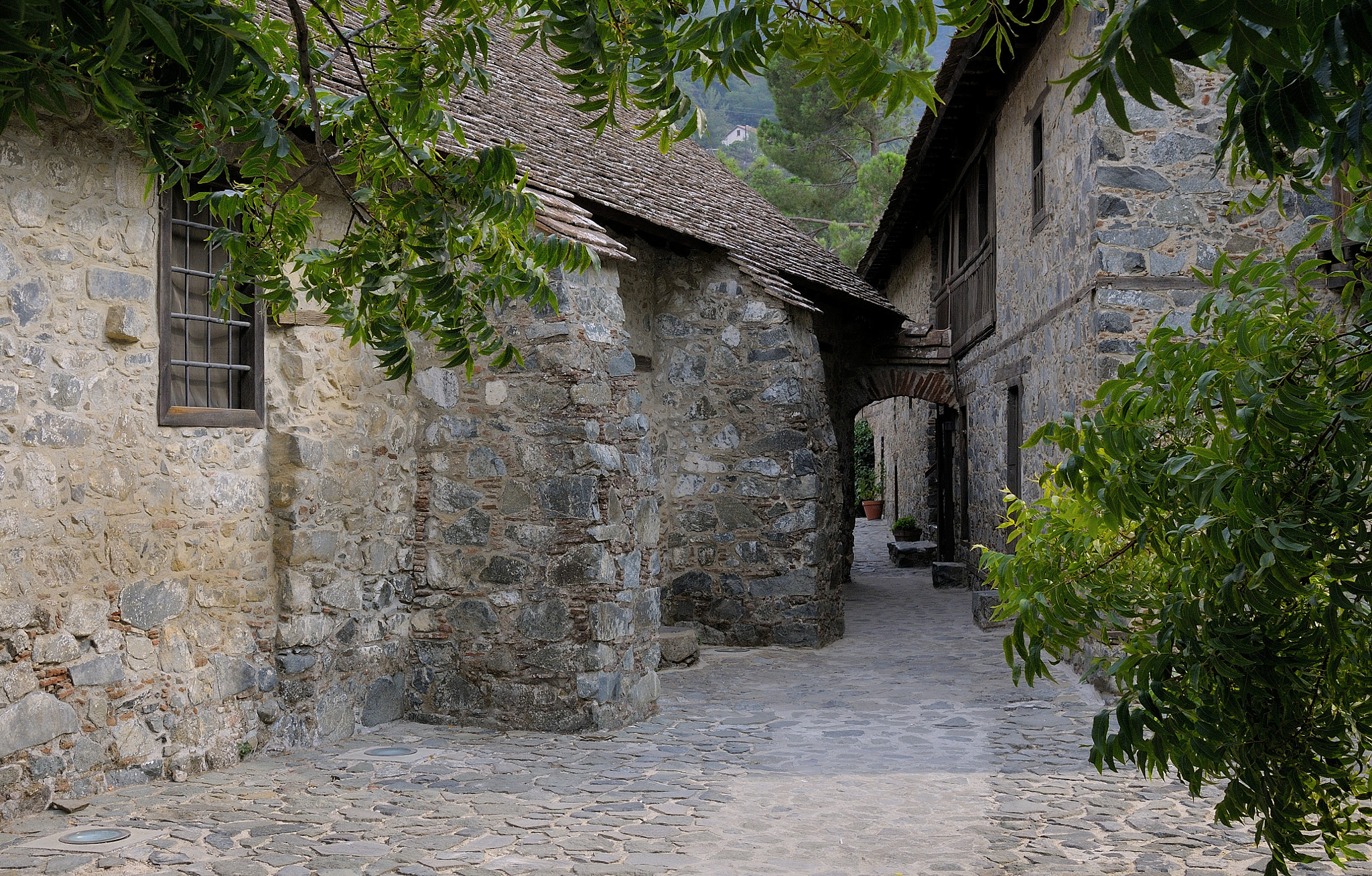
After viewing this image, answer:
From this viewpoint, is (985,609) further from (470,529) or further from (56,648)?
(56,648)

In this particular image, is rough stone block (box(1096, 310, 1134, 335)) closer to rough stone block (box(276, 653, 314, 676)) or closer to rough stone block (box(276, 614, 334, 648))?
rough stone block (box(276, 614, 334, 648))

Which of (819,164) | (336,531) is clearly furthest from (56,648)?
(819,164)

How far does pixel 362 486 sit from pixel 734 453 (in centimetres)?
446

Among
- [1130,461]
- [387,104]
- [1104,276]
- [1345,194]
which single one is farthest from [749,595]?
[1130,461]

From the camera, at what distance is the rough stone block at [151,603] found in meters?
5.32

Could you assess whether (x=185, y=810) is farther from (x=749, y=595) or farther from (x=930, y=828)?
(x=749, y=595)

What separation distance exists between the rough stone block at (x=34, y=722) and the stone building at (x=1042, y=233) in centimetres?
512

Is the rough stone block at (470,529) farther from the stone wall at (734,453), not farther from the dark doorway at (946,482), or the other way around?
the dark doorway at (946,482)

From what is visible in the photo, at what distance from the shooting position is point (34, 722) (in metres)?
4.83

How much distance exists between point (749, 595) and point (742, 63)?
8564 millimetres

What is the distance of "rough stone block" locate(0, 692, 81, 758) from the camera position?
471 centimetres

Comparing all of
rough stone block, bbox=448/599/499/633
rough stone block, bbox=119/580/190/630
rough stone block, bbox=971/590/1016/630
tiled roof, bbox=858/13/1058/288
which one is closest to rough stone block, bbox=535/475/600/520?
rough stone block, bbox=448/599/499/633

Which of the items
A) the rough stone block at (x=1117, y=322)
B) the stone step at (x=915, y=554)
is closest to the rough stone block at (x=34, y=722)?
the rough stone block at (x=1117, y=322)

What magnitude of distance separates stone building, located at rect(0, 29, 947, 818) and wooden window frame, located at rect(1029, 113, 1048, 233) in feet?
7.69
